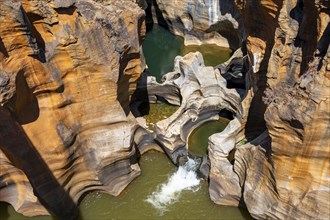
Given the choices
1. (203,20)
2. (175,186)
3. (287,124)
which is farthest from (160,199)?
(203,20)

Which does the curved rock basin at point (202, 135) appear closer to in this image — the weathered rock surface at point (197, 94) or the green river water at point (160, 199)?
the green river water at point (160, 199)

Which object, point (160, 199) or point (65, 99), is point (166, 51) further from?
point (65, 99)

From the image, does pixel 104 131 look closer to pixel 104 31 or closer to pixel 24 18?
pixel 104 31

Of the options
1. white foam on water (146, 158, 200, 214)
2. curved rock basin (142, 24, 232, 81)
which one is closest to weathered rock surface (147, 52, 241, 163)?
white foam on water (146, 158, 200, 214)

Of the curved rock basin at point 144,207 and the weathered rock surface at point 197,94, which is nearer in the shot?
the curved rock basin at point 144,207

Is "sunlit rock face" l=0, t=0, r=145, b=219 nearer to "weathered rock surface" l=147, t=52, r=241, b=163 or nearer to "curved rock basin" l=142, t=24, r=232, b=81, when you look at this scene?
"weathered rock surface" l=147, t=52, r=241, b=163

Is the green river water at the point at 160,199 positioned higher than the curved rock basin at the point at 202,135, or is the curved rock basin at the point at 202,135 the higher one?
the curved rock basin at the point at 202,135

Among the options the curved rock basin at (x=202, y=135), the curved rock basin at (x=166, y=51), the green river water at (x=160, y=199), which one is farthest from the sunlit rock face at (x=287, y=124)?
the curved rock basin at (x=166, y=51)
